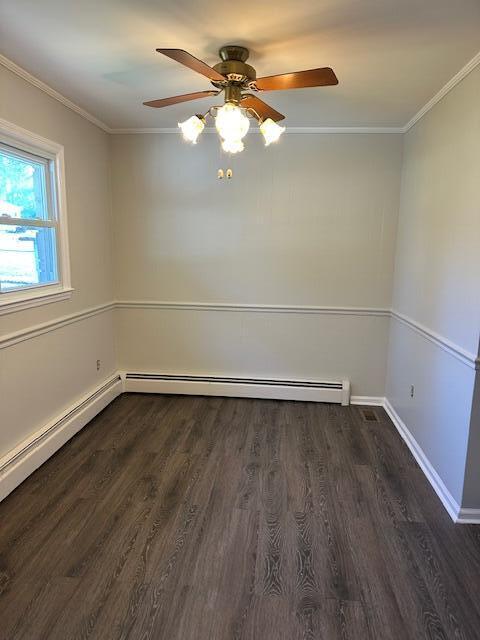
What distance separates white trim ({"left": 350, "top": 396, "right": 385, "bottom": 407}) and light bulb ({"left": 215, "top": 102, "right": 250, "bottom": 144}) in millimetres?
2677

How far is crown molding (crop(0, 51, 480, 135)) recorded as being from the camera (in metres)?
2.23

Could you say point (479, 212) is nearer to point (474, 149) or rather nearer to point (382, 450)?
point (474, 149)

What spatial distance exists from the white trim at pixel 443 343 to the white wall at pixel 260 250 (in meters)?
0.58

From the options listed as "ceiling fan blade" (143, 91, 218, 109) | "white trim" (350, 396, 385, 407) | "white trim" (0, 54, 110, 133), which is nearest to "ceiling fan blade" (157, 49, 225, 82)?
"ceiling fan blade" (143, 91, 218, 109)

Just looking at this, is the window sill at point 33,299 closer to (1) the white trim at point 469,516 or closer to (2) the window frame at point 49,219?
(2) the window frame at point 49,219

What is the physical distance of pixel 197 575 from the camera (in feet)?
5.91

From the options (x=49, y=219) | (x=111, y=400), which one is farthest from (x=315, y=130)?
(x=111, y=400)

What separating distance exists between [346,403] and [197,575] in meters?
Answer: 2.28

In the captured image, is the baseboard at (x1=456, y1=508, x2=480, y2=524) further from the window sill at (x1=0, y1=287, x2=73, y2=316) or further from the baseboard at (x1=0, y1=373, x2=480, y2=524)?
the window sill at (x1=0, y1=287, x2=73, y2=316)

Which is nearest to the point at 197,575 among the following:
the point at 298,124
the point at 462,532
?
the point at 462,532

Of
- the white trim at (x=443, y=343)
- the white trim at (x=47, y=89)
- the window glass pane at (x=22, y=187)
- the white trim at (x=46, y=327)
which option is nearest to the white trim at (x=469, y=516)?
the white trim at (x=443, y=343)

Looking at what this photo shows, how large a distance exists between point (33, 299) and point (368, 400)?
2931 millimetres

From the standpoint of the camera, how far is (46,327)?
2.72m

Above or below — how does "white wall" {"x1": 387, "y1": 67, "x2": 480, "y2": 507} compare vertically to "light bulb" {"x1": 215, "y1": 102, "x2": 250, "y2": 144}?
below
